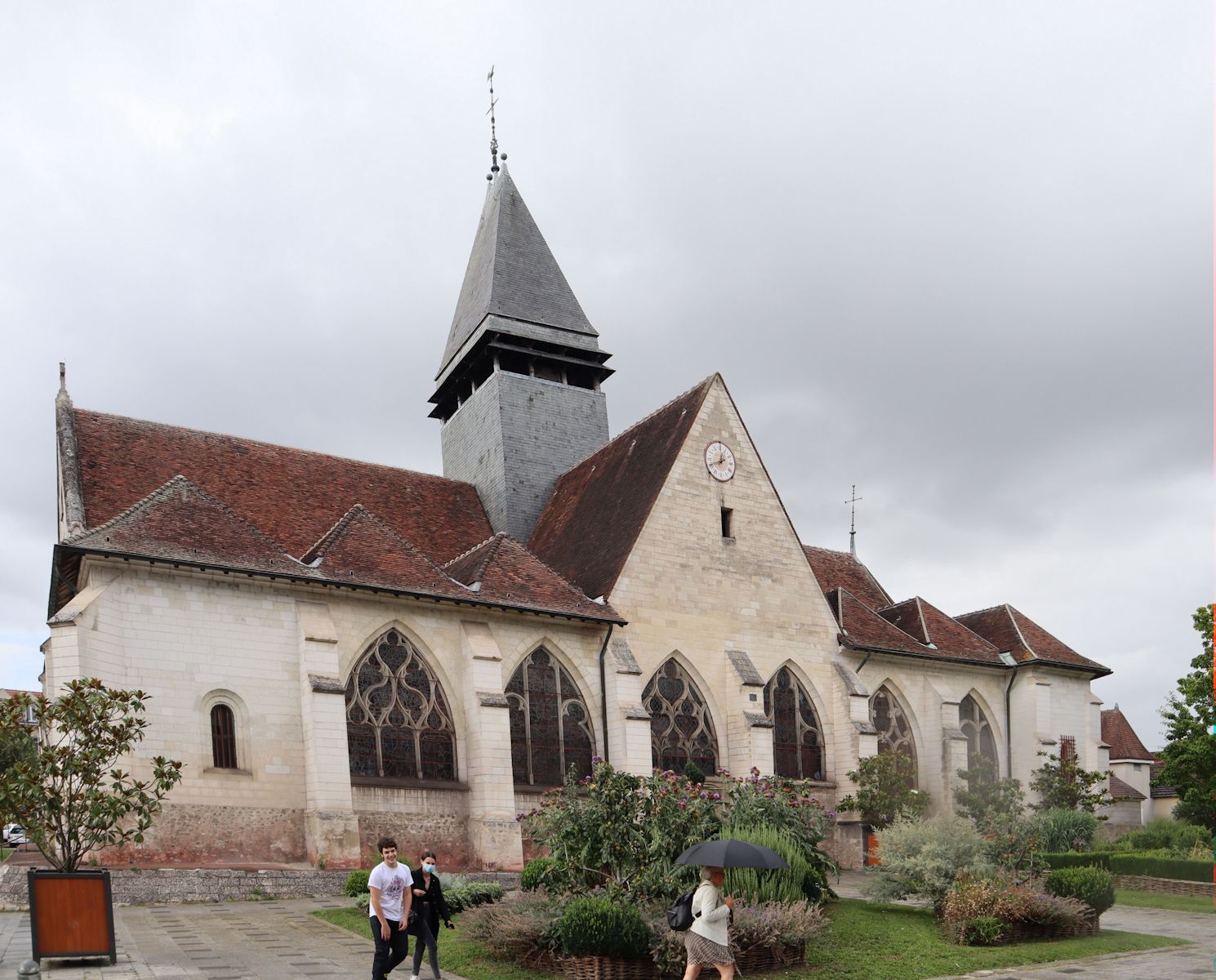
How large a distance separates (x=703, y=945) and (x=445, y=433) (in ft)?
95.6

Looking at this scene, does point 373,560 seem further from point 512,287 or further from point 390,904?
point 512,287

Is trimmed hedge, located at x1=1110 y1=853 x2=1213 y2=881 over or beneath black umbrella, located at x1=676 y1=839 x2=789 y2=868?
beneath

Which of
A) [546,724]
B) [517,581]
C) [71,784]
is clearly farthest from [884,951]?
[517,581]

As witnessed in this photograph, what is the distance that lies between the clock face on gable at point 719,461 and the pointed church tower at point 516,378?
6294mm

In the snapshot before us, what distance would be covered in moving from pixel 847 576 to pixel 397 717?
18.7 metres

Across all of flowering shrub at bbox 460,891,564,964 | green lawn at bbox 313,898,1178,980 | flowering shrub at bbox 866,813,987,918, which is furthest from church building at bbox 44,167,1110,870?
flowering shrub at bbox 866,813,987,918

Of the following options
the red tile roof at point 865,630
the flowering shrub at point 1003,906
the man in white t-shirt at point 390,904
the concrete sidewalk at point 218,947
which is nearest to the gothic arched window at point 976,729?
the red tile roof at point 865,630

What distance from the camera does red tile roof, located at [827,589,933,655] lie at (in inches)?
1258

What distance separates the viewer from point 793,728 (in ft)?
99.6

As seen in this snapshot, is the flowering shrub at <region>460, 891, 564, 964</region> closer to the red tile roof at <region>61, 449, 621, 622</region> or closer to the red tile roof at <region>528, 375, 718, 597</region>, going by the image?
the red tile roof at <region>61, 449, 621, 622</region>

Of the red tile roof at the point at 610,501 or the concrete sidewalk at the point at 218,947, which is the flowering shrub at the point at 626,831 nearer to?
the concrete sidewalk at the point at 218,947

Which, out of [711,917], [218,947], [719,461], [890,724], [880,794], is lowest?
[880,794]

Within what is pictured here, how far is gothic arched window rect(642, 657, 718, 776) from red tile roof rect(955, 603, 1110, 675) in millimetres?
11828

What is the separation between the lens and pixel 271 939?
15.4 meters
